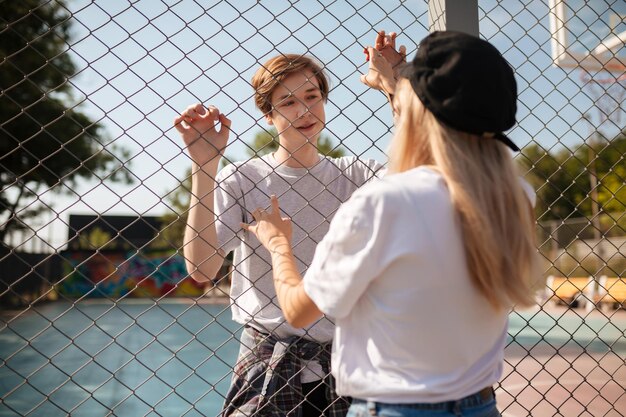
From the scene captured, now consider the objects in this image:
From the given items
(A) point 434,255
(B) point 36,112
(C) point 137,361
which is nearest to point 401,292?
(A) point 434,255

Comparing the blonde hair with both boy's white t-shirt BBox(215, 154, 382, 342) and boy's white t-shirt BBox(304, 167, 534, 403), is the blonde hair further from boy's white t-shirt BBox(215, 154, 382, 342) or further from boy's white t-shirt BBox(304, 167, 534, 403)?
boy's white t-shirt BBox(215, 154, 382, 342)

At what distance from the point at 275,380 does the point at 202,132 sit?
0.73 m

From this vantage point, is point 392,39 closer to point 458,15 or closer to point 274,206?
point 458,15

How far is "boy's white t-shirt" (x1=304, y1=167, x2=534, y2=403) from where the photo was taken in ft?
3.28

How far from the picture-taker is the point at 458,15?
1.83 meters

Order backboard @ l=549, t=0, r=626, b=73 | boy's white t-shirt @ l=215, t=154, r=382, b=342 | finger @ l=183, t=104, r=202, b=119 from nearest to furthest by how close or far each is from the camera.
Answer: finger @ l=183, t=104, r=202, b=119
boy's white t-shirt @ l=215, t=154, r=382, b=342
backboard @ l=549, t=0, r=626, b=73

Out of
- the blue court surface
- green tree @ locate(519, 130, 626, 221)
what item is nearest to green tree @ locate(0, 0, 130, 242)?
the blue court surface

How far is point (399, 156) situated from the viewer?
112 centimetres

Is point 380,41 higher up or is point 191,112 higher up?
point 191,112

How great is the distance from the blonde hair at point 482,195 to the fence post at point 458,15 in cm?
78

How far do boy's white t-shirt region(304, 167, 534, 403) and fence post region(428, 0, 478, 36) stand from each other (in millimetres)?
938

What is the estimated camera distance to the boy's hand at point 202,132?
5.10 feet

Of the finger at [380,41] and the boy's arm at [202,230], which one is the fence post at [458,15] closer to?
the finger at [380,41]

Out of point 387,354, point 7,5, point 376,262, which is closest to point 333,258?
point 376,262
